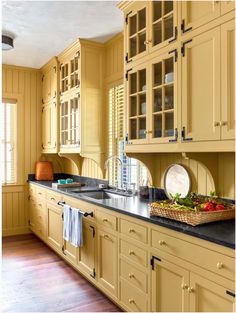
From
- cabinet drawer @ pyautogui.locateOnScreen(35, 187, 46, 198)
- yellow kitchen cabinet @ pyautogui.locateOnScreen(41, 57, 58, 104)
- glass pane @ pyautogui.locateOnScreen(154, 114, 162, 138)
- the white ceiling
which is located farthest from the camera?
yellow kitchen cabinet @ pyautogui.locateOnScreen(41, 57, 58, 104)

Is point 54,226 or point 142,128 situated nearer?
point 142,128

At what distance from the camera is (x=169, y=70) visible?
230 cm

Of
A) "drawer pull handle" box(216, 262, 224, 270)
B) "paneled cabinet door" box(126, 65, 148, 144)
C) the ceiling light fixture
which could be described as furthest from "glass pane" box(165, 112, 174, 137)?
the ceiling light fixture

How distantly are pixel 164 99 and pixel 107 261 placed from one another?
1494mm

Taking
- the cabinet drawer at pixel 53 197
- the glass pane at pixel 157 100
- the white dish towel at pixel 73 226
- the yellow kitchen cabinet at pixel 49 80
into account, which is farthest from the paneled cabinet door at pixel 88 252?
the yellow kitchen cabinet at pixel 49 80

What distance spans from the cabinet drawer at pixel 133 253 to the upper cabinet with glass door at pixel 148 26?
1.57 metres

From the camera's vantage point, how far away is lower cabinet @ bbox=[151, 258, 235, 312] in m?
1.54

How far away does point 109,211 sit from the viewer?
8.48 ft

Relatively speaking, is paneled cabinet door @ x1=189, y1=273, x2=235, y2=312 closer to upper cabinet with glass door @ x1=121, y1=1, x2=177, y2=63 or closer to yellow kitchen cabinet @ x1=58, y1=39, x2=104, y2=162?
upper cabinet with glass door @ x1=121, y1=1, x2=177, y2=63

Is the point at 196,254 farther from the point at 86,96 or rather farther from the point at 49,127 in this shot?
the point at 49,127

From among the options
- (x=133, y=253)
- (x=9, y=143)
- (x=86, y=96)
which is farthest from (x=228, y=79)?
(x=9, y=143)

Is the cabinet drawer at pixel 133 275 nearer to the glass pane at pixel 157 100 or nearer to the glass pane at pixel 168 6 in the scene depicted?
the glass pane at pixel 157 100

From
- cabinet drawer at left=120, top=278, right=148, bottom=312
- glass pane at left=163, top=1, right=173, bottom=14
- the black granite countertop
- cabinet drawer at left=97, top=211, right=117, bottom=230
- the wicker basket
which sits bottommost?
cabinet drawer at left=120, top=278, right=148, bottom=312

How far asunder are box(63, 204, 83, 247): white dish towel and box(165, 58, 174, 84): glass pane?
5.25 ft
